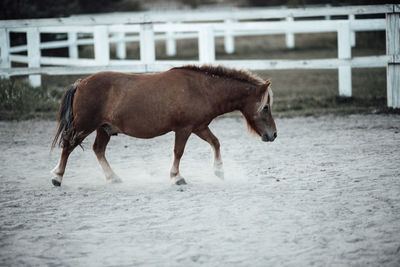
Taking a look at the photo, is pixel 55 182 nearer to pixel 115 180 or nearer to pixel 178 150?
pixel 115 180

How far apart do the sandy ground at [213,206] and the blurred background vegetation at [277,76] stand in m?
2.45

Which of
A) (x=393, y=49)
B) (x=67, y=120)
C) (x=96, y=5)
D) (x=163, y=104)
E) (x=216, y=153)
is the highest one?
(x=96, y=5)

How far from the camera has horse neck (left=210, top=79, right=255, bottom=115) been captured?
5.59 metres

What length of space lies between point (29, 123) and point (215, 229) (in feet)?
21.2

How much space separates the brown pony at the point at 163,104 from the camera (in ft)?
18.0

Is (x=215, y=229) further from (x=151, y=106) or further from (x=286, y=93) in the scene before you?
(x=286, y=93)

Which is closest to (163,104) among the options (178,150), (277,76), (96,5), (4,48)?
(178,150)

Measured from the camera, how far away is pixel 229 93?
221 inches

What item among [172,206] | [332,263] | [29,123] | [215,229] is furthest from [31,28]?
[332,263]

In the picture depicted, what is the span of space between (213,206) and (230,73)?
1.68m

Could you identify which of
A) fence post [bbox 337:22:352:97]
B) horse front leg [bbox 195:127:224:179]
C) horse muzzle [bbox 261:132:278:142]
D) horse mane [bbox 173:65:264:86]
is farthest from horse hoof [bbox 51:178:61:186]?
fence post [bbox 337:22:352:97]

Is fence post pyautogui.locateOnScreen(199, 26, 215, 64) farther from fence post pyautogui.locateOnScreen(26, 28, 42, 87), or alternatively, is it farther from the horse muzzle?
the horse muzzle

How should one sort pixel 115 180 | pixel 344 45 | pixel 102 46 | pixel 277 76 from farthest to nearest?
pixel 277 76, pixel 102 46, pixel 344 45, pixel 115 180

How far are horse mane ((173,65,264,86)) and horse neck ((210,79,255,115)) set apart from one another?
2.1 inches
